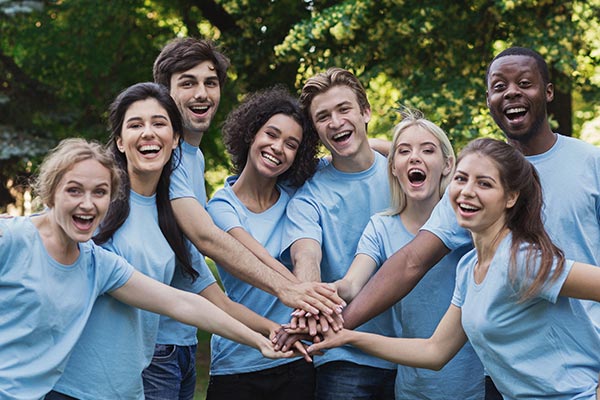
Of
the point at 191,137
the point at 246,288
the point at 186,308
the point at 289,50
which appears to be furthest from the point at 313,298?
the point at 289,50

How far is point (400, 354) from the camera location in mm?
4586

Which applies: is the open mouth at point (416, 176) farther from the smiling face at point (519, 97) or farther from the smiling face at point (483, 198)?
the smiling face at point (483, 198)

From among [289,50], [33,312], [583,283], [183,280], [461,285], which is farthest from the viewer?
[289,50]

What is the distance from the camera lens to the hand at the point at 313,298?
15.6 ft

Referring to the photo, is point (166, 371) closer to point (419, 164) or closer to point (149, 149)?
point (149, 149)

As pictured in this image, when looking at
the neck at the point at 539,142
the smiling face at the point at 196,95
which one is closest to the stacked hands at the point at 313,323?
the neck at the point at 539,142

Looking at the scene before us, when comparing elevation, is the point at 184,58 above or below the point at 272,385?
above

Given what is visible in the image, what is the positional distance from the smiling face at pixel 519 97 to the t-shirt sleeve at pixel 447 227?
0.58 meters

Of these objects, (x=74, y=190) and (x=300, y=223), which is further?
(x=300, y=223)

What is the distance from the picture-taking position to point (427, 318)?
15.8ft

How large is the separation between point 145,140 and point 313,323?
1.35 metres

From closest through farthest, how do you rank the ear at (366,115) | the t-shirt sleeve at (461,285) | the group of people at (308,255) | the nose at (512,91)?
the group of people at (308,255), the t-shirt sleeve at (461,285), the nose at (512,91), the ear at (366,115)

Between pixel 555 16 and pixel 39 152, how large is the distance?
7050 mm

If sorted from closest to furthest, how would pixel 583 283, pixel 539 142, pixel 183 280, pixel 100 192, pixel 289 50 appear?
pixel 583 283 → pixel 100 192 → pixel 539 142 → pixel 183 280 → pixel 289 50
